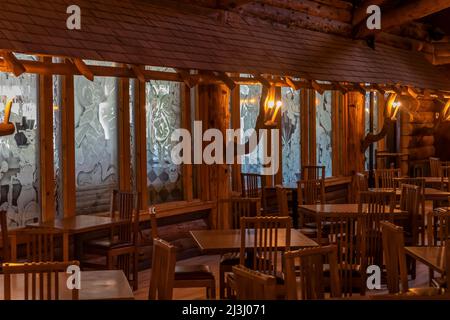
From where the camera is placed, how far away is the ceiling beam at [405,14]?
37.4ft

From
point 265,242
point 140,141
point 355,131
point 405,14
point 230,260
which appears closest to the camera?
point 265,242

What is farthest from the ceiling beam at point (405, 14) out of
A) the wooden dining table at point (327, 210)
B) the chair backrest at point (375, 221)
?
the chair backrest at point (375, 221)

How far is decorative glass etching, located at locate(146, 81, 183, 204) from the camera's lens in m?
9.01

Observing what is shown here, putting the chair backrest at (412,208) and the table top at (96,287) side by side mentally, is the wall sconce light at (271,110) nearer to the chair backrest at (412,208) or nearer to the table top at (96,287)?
the chair backrest at (412,208)

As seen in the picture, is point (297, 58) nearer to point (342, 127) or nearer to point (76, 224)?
point (342, 127)

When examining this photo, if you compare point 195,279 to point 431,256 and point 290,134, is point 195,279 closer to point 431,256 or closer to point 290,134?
point 431,256

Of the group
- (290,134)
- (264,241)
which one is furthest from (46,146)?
(290,134)

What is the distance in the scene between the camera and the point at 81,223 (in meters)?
7.03

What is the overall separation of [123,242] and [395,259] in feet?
12.3

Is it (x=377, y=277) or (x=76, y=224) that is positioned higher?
(x=76, y=224)

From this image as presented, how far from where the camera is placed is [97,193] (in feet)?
27.0

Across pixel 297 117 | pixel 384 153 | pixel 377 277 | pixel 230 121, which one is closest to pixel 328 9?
pixel 297 117
